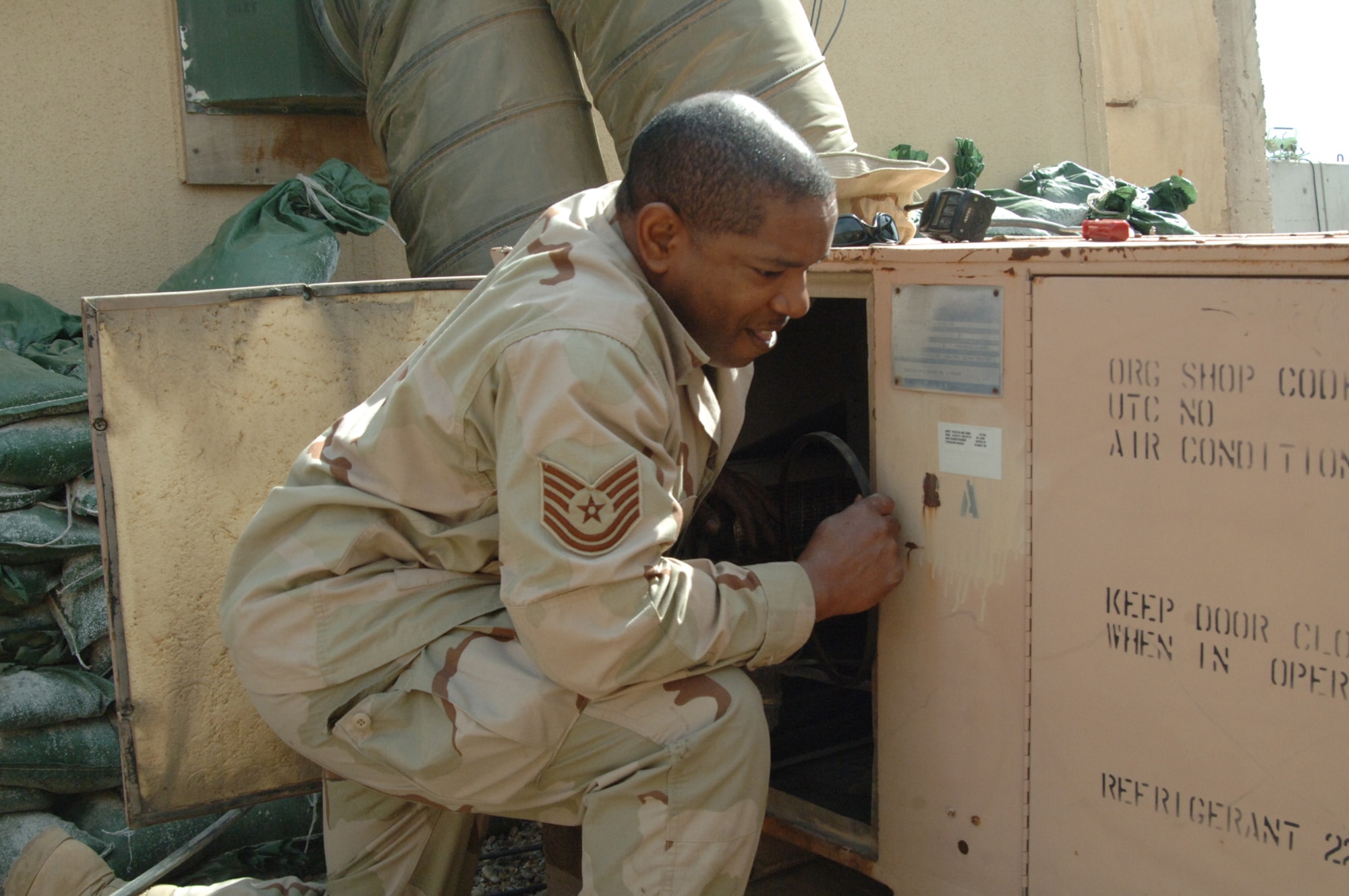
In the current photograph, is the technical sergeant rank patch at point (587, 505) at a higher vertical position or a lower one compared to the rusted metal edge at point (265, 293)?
lower

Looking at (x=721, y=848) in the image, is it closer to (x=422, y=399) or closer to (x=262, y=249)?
(x=422, y=399)

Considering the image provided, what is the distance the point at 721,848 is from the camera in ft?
5.58

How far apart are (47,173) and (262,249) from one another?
911 mm

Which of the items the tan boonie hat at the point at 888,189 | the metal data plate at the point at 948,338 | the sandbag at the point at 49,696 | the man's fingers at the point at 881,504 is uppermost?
the tan boonie hat at the point at 888,189

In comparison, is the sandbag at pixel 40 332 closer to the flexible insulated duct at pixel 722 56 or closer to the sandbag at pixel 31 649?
the sandbag at pixel 31 649

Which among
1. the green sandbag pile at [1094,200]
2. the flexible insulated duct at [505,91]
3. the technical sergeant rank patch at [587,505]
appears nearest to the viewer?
the technical sergeant rank patch at [587,505]

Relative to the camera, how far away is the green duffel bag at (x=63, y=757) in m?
2.59

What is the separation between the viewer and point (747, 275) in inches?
67.0

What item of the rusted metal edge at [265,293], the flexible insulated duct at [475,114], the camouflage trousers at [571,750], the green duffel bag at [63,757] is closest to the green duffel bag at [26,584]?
the green duffel bag at [63,757]

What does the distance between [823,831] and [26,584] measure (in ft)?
6.00

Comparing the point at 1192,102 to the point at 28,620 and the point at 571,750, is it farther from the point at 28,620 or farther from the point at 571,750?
the point at 28,620

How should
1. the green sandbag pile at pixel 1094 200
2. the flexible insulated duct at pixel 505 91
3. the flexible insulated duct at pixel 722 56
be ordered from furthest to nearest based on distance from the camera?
the green sandbag pile at pixel 1094 200 < the flexible insulated duct at pixel 505 91 < the flexible insulated duct at pixel 722 56

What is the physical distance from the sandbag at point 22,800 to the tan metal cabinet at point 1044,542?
1.98 feet

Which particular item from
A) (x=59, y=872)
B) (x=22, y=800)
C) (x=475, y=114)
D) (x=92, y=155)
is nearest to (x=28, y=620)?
(x=22, y=800)
